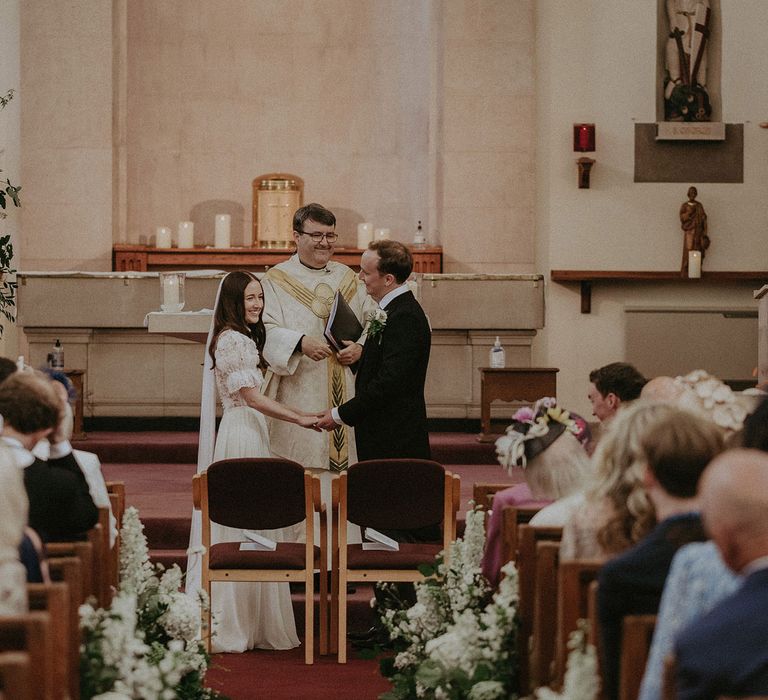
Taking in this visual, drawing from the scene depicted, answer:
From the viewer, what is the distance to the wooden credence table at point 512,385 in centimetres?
967

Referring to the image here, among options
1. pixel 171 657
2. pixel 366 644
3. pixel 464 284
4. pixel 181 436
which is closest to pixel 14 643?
pixel 171 657

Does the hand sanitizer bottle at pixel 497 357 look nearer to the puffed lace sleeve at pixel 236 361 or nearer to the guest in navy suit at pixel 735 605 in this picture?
the puffed lace sleeve at pixel 236 361

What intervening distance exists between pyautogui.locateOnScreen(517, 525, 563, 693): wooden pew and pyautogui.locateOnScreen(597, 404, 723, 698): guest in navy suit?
32.5 inches

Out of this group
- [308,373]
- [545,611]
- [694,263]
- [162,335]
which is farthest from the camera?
[694,263]

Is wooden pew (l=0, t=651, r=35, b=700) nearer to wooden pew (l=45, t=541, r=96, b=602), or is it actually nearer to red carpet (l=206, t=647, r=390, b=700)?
Answer: wooden pew (l=45, t=541, r=96, b=602)

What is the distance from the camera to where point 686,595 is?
2338mm

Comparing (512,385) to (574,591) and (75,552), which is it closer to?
(75,552)

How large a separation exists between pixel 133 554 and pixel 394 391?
1744mm

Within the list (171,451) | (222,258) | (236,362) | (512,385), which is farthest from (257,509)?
(222,258)

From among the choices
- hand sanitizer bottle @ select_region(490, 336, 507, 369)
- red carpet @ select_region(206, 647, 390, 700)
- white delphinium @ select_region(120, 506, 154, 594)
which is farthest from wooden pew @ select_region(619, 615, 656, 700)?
hand sanitizer bottle @ select_region(490, 336, 507, 369)

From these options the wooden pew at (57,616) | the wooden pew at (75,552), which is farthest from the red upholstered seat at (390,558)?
the wooden pew at (57,616)

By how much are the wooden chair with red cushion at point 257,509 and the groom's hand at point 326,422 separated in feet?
2.37

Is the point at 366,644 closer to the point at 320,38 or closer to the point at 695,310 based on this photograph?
the point at 695,310

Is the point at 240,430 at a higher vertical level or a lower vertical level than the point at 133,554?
higher
